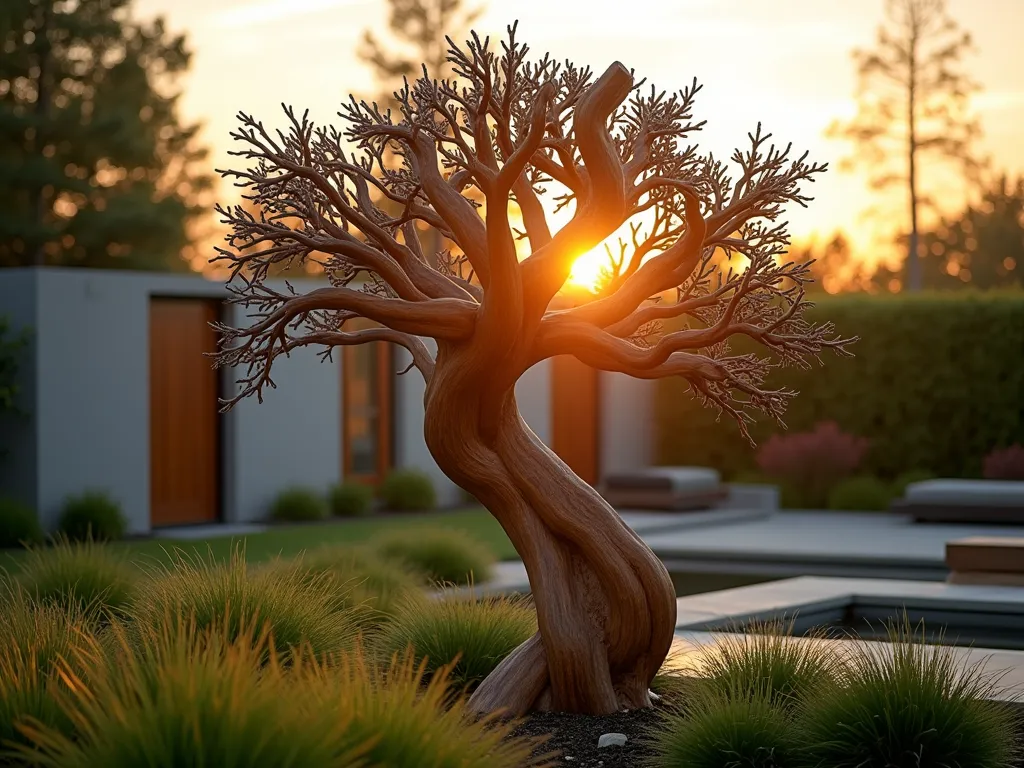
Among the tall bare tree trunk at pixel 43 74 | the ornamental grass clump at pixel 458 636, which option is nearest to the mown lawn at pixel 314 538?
the ornamental grass clump at pixel 458 636

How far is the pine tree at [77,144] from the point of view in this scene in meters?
25.4

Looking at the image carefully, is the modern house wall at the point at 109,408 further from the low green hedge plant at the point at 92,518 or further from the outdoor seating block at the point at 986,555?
the outdoor seating block at the point at 986,555

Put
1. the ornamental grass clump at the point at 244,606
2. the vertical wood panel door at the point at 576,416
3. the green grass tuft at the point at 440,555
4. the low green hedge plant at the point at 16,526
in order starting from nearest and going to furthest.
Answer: the ornamental grass clump at the point at 244,606
the green grass tuft at the point at 440,555
the low green hedge plant at the point at 16,526
the vertical wood panel door at the point at 576,416

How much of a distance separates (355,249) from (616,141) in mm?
1245

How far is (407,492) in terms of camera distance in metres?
16.6

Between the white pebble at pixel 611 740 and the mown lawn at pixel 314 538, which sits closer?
the white pebble at pixel 611 740

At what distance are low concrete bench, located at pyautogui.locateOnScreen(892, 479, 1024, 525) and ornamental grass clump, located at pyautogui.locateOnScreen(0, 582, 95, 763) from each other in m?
10.8

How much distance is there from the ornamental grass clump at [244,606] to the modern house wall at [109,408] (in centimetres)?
782

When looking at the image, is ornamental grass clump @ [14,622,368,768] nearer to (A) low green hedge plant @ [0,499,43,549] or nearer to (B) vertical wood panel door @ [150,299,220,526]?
(A) low green hedge plant @ [0,499,43,549]

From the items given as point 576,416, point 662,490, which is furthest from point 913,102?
point 662,490

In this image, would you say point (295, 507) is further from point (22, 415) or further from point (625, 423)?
point (625, 423)

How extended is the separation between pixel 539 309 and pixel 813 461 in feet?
41.9

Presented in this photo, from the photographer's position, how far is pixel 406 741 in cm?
360

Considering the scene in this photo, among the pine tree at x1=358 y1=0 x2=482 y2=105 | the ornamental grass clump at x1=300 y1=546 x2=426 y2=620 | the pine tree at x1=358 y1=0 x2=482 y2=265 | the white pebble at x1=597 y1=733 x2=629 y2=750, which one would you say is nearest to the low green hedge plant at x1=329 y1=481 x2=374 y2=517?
the ornamental grass clump at x1=300 y1=546 x2=426 y2=620
